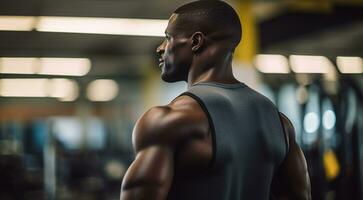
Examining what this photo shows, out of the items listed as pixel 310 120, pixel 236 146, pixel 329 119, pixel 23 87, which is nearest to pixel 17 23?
pixel 23 87

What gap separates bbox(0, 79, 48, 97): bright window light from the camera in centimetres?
1137

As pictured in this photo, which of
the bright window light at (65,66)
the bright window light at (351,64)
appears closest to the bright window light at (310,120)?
the bright window light at (351,64)

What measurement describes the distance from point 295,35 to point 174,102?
7.49 metres

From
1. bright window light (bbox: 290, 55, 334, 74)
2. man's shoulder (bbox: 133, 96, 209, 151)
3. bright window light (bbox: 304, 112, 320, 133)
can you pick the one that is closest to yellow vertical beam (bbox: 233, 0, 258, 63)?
bright window light (bbox: 304, 112, 320, 133)

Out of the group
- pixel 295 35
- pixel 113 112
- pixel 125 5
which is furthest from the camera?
pixel 113 112

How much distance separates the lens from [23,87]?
1170 cm

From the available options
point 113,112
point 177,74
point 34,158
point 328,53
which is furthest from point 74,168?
point 177,74

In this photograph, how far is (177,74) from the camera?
55.7 inches

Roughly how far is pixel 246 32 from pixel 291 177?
5.36 metres

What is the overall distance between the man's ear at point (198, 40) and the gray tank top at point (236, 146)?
0.09m

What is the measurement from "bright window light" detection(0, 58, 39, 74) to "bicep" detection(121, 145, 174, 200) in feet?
30.2

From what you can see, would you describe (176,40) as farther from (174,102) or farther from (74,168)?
(74,168)

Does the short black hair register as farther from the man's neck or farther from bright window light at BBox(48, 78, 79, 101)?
bright window light at BBox(48, 78, 79, 101)

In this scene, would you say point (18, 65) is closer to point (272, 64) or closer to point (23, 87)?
point (23, 87)
